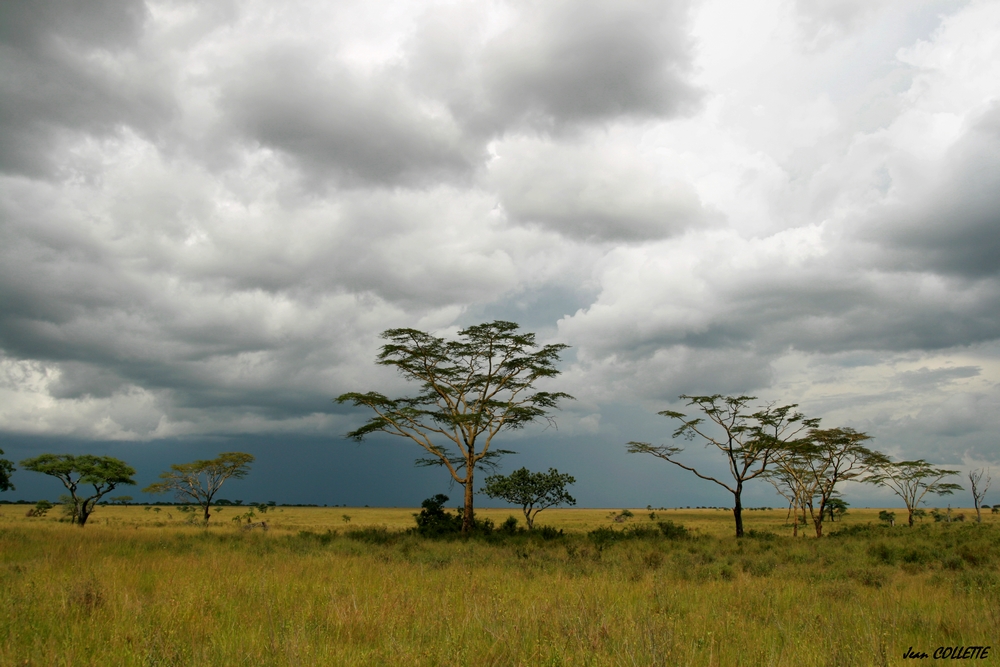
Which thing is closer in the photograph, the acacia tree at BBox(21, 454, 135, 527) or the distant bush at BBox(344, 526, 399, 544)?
the distant bush at BBox(344, 526, 399, 544)

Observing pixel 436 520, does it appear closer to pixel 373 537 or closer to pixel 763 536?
pixel 373 537

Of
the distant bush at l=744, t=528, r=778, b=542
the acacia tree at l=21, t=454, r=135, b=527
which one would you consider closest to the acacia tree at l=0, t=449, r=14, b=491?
the acacia tree at l=21, t=454, r=135, b=527

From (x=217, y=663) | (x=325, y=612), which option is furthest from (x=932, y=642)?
(x=217, y=663)

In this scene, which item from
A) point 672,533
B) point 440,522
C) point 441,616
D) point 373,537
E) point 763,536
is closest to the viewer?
point 441,616

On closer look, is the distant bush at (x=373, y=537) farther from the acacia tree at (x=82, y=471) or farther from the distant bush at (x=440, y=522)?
the acacia tree at (x=82, y=471)

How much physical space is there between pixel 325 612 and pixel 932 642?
23.3ft

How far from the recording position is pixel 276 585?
26.7 feet

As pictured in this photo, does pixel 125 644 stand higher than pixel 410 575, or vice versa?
pixel 125 644

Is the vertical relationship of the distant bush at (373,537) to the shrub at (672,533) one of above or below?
above

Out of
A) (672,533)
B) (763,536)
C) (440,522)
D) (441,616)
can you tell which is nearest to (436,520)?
(440,522)

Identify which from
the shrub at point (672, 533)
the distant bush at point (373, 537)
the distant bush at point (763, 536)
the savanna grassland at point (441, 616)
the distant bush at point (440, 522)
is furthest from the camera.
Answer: the distant bush at point (440, 522)

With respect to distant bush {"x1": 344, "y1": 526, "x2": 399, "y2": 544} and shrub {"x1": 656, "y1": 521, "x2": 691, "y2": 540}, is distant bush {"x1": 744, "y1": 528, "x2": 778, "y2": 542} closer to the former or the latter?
shrub {"x1": 656, "y1": 521, "x2": 691, "y2": 540}

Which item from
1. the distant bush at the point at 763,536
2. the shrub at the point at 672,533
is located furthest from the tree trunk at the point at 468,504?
the distant bush at the point at 763,536

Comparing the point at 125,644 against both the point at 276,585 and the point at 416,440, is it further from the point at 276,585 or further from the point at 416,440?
the point at 416,440
